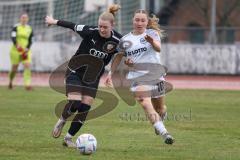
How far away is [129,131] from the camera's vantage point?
1344 centimetres

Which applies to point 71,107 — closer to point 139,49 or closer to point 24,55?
point 139,49

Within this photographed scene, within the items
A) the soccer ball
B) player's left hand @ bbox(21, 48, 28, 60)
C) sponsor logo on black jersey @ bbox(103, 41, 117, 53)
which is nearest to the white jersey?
sponsor logo on black jersey @ bbox(103, 41, 117, 53)

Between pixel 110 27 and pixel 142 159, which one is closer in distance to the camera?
pixel 142 159

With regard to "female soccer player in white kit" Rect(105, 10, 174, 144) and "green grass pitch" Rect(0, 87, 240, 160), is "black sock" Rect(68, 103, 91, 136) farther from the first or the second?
"female soccer player in white kit" Rect(105, 10, 174, 144)

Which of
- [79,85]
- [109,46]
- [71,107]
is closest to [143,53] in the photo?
[109,46]

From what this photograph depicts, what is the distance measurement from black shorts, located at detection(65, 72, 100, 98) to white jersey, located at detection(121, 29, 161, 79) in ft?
2.45

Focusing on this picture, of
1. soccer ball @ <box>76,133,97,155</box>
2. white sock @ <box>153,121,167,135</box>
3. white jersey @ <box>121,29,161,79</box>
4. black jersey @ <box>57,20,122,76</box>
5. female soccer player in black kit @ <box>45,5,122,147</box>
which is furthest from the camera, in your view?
white jersey @ <box>121,29,161,79</box>

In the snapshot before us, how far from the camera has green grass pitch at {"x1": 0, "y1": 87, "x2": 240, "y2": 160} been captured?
10312mm

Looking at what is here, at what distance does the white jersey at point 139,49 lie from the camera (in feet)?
37.7

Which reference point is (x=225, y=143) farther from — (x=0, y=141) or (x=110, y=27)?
(x=0, y=141)

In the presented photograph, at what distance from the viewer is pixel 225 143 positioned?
38.4 feet

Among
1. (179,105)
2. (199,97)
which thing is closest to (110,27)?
(179,105)

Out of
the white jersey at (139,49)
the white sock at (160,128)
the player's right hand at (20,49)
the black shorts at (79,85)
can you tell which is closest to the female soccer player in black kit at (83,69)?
the black shorts at (79,85)

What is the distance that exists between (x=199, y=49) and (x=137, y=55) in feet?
79.8
